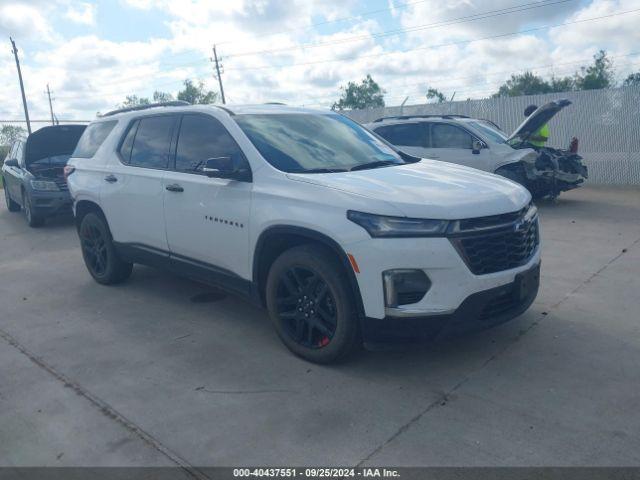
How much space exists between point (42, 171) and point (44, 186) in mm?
473

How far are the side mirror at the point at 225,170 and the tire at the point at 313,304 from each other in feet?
2.35

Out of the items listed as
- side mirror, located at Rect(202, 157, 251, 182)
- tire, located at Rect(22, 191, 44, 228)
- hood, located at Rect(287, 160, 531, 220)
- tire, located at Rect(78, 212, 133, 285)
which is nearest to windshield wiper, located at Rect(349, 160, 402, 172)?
hood, located at Rect(287, 160, 531, 220)

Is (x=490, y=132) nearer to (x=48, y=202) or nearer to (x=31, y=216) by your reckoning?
(x=48, y=202)

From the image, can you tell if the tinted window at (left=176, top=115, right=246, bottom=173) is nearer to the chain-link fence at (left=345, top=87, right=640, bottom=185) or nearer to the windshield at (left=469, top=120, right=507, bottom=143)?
the windshield at (left=469, top=120, right=507, bottom=143)

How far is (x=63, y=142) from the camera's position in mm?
11477

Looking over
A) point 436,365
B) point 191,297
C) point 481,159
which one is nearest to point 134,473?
point 436,365

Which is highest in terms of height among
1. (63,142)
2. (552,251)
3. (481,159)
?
(63,142)

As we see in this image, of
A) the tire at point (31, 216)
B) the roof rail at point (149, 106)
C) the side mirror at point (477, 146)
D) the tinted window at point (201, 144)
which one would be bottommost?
the tire at point (31, 216)

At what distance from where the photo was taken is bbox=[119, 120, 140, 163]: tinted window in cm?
589

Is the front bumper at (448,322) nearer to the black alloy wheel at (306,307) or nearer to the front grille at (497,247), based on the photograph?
the front grille at (497,247)

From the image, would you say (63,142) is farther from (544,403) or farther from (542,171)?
(544,403)

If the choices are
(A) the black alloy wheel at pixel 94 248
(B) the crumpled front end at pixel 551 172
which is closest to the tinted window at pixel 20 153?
(A) the black alloy wheel at pixel 94 248

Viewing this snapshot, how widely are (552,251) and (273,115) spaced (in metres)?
4.08

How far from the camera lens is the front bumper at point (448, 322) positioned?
371cm
